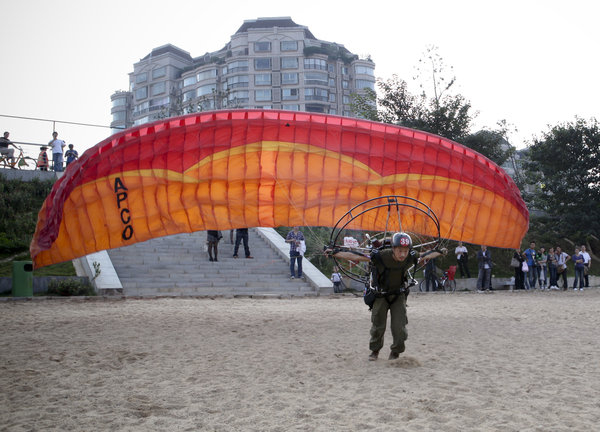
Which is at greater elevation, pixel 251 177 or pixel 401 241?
pixel 251 177

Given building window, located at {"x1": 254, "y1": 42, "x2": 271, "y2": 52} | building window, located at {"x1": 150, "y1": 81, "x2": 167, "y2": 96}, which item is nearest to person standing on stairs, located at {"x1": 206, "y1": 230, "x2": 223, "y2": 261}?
building window, located at {"x1": 254, "y1": 42, "x2": 271, "y2": 52}

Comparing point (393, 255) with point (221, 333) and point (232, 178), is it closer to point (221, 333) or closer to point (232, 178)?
point (221, 333)

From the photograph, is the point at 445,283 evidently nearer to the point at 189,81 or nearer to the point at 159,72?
the point at 189,81

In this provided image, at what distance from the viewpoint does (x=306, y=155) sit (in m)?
11.5

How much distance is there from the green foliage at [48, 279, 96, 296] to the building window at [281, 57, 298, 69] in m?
69.3

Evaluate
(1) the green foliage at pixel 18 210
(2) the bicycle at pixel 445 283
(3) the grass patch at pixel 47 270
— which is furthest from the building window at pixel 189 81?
(3) the grass patch at pixel 47 270

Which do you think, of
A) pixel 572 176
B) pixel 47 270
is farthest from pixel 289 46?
pixel 47 270

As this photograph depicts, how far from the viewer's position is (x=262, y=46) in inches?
3206

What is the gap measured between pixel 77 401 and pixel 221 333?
459 centimetres

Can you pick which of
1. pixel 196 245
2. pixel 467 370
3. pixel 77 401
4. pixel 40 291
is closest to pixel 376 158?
pixel 467 370

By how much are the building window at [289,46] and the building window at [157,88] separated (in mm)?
20724

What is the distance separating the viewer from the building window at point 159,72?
90.8 meters

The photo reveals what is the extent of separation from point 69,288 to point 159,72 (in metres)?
80.9

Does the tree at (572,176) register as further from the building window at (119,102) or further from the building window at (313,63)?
the building window at (119,102)
